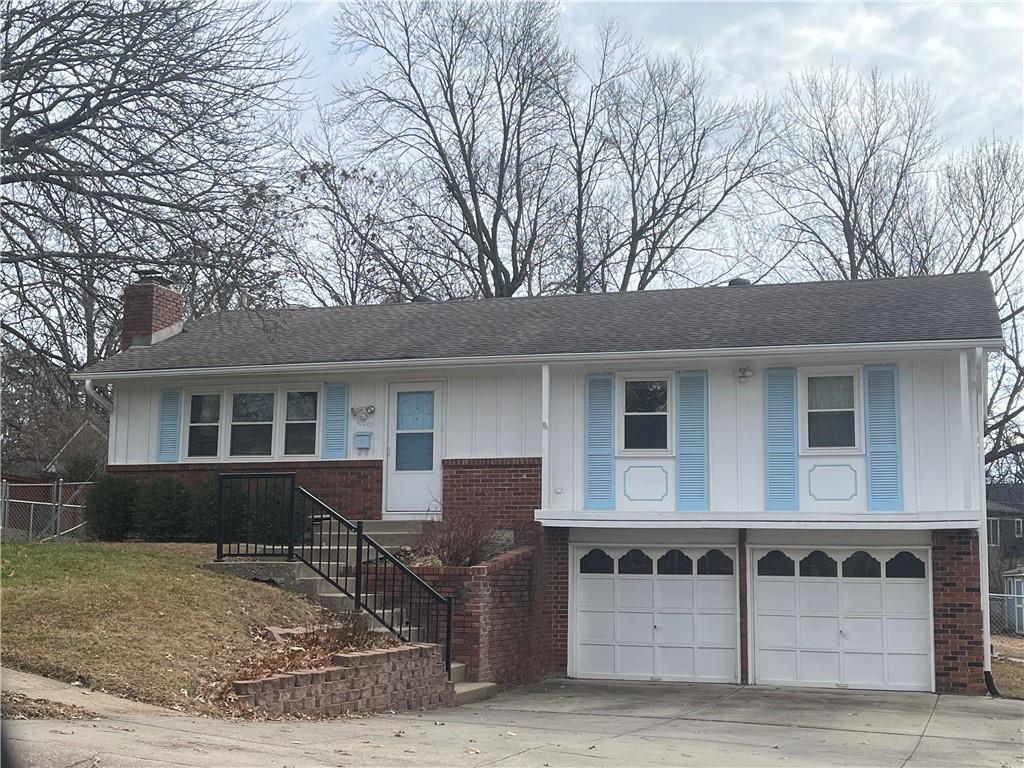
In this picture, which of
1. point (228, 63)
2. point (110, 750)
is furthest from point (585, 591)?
point (110, 750)

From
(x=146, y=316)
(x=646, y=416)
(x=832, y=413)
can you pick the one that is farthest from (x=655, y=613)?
(x=146, y=316)

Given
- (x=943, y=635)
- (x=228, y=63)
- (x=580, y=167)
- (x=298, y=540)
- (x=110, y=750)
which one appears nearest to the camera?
(x=110, y=750)

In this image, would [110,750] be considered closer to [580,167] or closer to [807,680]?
[807,680]

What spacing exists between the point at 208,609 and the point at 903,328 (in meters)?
10.5

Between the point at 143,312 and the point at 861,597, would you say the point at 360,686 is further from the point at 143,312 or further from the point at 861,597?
the point at 143,312

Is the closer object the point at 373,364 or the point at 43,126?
the point at 43,126

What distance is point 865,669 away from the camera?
17047 millimetres

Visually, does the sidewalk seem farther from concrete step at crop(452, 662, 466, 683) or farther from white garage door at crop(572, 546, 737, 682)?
white garage door at crop(572, 546, 737, 682)

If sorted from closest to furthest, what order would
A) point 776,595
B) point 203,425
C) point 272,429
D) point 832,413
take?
1. point 832,413
2. point 776,595
3. point 272,429
4. point 203,425

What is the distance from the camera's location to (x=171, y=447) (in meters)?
20.6

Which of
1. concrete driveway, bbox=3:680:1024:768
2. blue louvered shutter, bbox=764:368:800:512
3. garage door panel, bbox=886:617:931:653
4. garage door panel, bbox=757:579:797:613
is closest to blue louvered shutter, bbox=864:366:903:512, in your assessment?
blue louvered shutter, bbox=764:368:800:512

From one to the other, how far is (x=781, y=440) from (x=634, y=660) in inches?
162

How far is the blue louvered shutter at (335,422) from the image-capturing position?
19.6 m

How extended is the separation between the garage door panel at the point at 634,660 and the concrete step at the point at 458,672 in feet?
12.8
